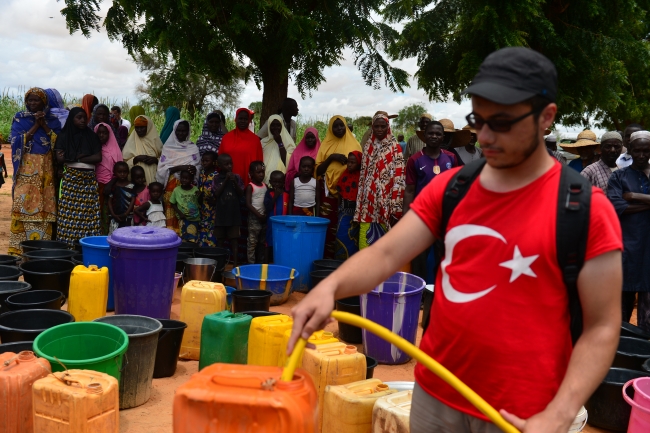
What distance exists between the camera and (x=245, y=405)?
65.2 inches

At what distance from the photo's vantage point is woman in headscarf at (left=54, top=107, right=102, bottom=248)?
7305 millimetres

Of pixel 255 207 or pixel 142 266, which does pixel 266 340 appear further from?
pixel 255 207

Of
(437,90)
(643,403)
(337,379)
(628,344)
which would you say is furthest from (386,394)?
(437,90)

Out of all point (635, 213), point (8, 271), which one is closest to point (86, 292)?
point (8, 271)

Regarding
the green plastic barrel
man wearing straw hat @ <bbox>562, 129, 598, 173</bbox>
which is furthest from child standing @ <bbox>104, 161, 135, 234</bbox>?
man wearing straw hat @ <bbox>562, 129, 598, 173</bbox>

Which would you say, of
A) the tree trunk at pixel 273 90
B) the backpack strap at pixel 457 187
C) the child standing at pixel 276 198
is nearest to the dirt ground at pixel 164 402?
the child standing at pixel 276 198

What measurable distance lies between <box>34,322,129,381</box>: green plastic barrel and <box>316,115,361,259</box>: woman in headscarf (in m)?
4.02

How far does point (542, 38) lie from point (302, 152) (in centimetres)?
352

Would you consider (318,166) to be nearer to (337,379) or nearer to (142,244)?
(142,244)

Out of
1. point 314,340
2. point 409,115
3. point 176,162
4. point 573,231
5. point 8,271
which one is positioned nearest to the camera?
point 573,231

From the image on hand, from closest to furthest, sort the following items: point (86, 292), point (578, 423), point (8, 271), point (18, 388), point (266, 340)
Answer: point (18, 388), point (578, 423), point (266, 340), point (86, 292), point (8, 271)

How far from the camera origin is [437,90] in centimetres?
1047

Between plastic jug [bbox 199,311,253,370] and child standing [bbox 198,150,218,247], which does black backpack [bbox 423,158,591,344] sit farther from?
child standing [bbox 198,150,218,247]

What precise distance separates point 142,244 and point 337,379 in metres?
2.20
